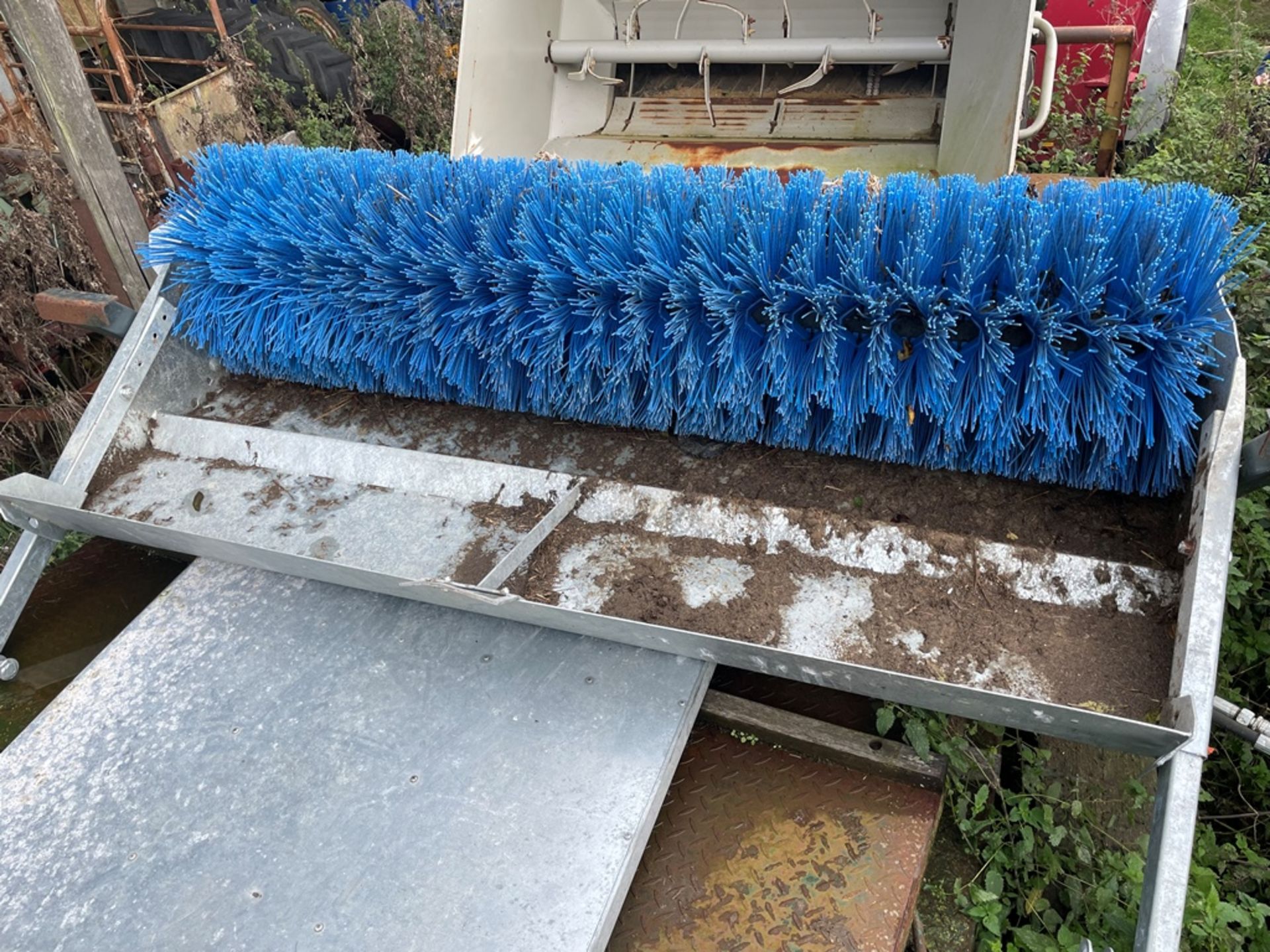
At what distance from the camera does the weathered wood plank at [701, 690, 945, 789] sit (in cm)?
137

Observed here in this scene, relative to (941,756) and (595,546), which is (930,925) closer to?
(941,756)

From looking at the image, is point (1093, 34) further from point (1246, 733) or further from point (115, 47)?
point (115, 47)

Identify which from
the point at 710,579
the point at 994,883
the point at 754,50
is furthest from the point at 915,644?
the point at 754,50

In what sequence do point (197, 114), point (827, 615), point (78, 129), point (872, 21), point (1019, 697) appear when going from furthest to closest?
point (197, 114) < point (872, 21) < point (78, 129) < point (827, 615) < point (1019, 697)

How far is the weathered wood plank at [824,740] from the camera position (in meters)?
1.37

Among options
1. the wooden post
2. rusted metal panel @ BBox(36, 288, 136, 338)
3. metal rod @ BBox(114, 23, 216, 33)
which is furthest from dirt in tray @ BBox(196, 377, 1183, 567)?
metal rod @ BBox(114, 23, 216, 33)

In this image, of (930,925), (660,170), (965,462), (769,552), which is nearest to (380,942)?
(769,552)

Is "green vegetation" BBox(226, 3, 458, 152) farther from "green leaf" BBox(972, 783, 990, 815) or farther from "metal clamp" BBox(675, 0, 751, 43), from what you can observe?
"green leaf" BBox(972, 783, 990, 815)

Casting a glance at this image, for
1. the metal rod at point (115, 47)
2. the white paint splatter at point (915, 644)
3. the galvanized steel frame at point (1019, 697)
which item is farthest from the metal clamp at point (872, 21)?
the metal rod at point (115, 47)

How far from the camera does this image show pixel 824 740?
1416 mm

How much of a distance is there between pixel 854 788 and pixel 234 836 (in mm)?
988

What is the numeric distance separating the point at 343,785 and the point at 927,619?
0.96 meters

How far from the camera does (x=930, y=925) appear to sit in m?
1.45

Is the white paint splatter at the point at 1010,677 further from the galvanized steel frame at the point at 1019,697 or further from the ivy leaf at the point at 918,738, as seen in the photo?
the ivy leaf at the point at 918,738
